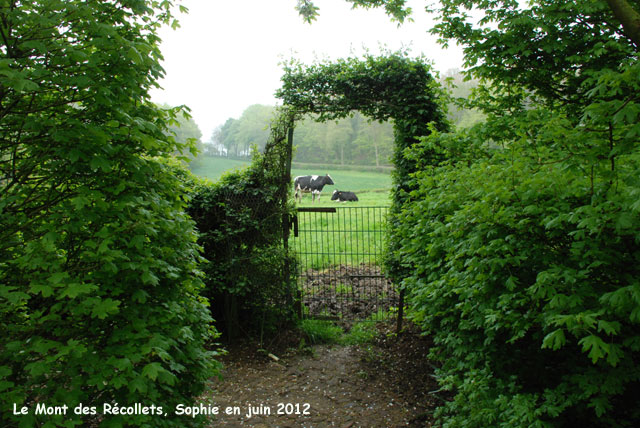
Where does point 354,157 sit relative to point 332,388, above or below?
above

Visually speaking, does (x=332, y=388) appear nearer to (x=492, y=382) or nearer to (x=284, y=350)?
(x=284, y=350)

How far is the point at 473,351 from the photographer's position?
2.81 m

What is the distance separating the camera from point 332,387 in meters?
4.73

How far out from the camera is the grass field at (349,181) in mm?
7730

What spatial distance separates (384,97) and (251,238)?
123 inches

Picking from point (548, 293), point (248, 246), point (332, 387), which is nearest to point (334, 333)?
point (332, 387)

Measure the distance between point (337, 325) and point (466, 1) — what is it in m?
5.11

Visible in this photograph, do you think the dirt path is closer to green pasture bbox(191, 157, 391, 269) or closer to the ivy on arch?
the ivy on arch

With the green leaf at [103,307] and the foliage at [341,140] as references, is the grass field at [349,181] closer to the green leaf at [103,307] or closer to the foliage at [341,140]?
the foliage at [341,140]

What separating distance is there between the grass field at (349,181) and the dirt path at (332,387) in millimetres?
2811

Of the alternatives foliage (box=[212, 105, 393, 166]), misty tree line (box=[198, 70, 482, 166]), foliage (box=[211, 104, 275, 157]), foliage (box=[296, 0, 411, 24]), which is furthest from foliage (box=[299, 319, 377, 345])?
foliage (box=[296, 0, 411, 24])

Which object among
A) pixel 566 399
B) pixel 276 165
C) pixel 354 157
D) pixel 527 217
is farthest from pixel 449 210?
pixel 354 157

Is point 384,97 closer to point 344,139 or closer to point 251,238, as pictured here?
point 251,238

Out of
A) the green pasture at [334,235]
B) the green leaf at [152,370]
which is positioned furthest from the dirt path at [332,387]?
the green leaf at [152,370]
